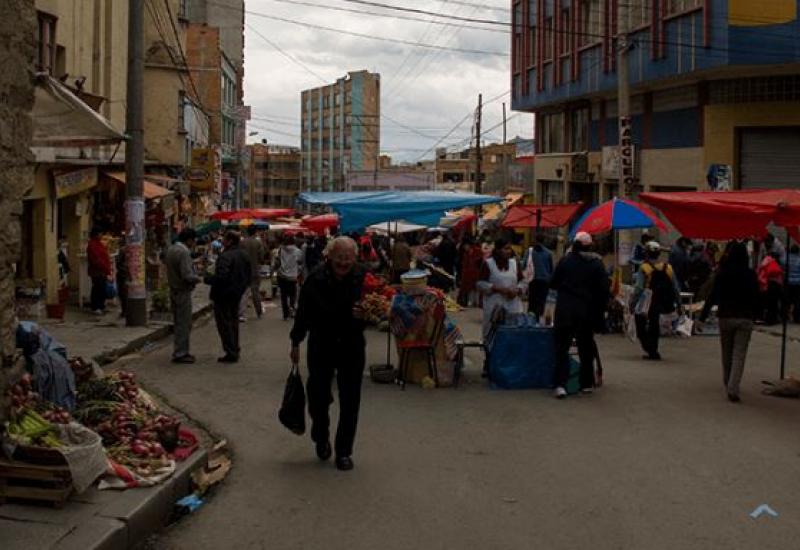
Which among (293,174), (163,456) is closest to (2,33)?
(163,456)

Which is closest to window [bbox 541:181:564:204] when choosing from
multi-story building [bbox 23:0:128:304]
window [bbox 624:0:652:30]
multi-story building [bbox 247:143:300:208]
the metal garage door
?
window [bbox 624:0:652:30]

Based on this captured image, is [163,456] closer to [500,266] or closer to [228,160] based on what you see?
[500,266]

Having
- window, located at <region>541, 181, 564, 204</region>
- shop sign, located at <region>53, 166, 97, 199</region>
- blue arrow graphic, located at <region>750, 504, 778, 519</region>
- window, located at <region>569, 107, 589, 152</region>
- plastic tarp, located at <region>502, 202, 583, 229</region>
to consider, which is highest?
window, located at <region>569, 107, 589, 152</region>

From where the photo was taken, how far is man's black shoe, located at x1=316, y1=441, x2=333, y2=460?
25.4 ft

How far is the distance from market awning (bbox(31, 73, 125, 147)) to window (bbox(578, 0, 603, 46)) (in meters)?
25.1

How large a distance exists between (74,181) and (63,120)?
11.0m

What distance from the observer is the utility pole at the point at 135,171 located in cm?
1608

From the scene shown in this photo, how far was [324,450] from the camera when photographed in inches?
306

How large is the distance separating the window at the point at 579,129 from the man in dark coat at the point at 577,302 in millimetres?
25794

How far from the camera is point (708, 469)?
768 centimetres

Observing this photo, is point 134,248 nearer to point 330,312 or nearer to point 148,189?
point 148,189

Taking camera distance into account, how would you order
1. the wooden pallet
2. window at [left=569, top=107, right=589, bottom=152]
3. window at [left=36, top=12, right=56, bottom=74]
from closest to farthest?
1. the wooden pallet
2. window at [left=36, top=12, right=56, bottom=74]
3. window at [left=569, top=107, right=589, bottom=152]

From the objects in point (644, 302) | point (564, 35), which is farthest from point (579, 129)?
point (644, 302)

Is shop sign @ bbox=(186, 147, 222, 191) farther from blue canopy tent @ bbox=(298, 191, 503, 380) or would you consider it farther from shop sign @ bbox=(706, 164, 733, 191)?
blue canopy tent @ bbox=(298, 191, 503, 380)
